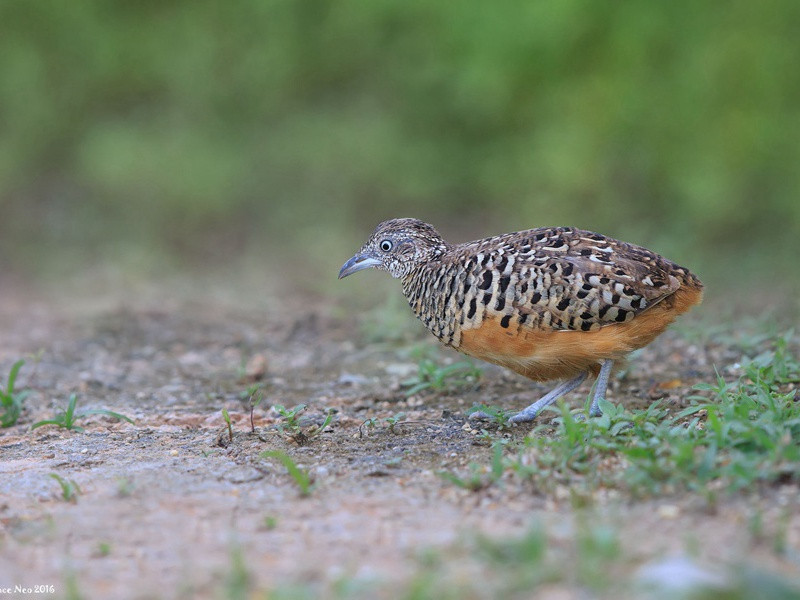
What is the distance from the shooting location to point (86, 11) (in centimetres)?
1098

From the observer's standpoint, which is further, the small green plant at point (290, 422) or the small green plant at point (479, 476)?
the small green plant at point (290, 422)

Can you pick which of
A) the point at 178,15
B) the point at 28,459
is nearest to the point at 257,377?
the point at 28,459

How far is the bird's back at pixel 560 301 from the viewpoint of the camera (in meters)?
4.76

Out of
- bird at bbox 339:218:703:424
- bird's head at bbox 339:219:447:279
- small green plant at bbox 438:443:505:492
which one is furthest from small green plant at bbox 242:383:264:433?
small green plant at bbox 438:443:505:492

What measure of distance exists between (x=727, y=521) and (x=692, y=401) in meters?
1.79

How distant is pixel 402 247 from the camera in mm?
5680

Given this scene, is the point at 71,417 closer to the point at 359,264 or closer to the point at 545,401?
the point at 359,264

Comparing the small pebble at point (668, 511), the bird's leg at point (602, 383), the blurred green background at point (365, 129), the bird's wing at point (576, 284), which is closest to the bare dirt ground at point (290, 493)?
the small pebble at point (668, 511)

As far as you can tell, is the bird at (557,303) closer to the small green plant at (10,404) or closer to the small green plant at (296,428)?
the small green plant at (296,428)

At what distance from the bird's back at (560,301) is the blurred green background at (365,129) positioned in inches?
194

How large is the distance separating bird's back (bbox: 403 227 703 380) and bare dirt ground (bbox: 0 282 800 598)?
1.39ft

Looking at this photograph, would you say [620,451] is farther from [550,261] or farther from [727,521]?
[550,261]

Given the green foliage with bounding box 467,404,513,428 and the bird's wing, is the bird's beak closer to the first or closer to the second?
the bird's wing

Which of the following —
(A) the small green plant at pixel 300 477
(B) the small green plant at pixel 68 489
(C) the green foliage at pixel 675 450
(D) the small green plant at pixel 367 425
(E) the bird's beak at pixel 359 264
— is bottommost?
(B) the small green plant at pixel 68 489
